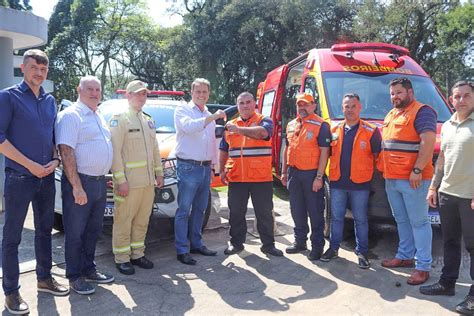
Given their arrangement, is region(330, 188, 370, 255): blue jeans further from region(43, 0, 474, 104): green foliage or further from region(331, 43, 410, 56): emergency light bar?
region(43, 0, 474, 104): green foliage

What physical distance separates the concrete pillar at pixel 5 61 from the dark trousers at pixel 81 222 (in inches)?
185

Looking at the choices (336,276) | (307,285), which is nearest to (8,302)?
(307,285)

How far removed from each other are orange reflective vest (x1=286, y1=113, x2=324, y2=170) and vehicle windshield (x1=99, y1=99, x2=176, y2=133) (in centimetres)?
188

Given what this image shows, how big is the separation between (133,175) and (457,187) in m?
2.91

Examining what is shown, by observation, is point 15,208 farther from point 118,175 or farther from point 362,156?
point 362,156

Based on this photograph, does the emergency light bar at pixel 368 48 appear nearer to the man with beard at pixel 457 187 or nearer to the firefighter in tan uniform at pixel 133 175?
the man with beard at pixel 457 187

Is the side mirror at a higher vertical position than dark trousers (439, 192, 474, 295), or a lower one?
higher

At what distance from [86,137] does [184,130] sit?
1.16 m

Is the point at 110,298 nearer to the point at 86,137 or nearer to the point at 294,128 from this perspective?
the point at 86,137

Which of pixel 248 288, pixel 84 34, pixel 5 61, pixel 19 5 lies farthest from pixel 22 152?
pixel 19 5

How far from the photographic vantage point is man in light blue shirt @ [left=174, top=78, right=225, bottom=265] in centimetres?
504

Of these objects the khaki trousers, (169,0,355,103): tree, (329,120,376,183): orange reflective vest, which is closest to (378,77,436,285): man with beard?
(329,120,376,183): orange reflective vest

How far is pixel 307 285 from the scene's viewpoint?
4.47 m

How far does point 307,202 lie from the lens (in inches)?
206
